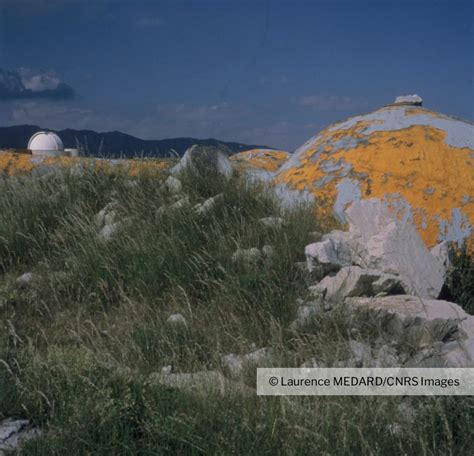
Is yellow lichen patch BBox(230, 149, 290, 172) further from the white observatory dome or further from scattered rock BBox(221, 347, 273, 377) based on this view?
the white observatory dome

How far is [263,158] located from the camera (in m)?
8.40

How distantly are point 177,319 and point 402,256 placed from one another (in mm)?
1562

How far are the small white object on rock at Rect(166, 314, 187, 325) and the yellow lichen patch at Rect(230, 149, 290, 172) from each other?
13.3 feet

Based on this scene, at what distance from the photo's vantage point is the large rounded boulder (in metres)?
4.41

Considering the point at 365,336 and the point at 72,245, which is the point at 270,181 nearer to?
Result: the point at 72,245

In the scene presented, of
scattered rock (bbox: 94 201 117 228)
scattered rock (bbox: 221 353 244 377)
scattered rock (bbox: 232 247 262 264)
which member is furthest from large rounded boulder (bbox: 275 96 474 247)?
scattered rock (bbox: 221 353 244 377)

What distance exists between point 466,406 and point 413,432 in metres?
0.29

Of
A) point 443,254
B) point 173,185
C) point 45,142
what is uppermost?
point 45,142

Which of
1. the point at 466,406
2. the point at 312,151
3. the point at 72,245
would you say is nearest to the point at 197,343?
the point at 466,406

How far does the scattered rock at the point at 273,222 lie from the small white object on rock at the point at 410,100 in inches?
80.4

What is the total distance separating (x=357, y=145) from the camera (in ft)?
16.8

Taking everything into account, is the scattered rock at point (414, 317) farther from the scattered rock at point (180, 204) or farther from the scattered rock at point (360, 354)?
the scattered rock at point (180, 204)

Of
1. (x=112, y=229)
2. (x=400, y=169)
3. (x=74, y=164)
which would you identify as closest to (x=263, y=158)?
(x=74, y=164)

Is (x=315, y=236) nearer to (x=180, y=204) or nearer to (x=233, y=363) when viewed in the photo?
(x=180, y=204)
